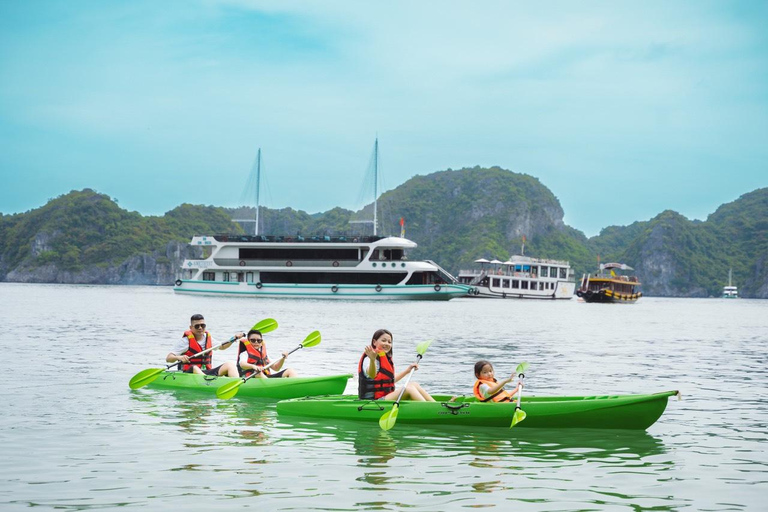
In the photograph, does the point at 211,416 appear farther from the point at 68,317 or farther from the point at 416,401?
the point at 68,317

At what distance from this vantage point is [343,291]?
66062mm

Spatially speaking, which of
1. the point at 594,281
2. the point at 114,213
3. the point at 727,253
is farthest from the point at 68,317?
the point at 727,253

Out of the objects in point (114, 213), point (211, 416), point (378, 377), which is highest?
point (114, 213)

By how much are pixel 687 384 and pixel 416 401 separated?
892 cm

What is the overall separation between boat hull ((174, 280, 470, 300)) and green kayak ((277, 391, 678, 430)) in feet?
177

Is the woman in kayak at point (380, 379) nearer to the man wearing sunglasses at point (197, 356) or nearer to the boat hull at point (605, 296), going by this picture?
the man wearing sunglasses at point (197, 356)

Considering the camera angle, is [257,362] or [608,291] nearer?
[257,362]

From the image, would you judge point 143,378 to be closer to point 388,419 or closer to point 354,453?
point 388,419

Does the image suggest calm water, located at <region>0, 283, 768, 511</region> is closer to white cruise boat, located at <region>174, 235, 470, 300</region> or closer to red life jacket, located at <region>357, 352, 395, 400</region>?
red life jacket, located at <region>357, 352, 395, 400</region>

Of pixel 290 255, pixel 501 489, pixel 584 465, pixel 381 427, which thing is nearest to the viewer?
pixel 501 489

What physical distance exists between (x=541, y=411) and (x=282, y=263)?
2263 inches

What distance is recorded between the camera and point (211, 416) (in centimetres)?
1270

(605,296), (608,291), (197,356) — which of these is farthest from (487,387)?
(605,296)

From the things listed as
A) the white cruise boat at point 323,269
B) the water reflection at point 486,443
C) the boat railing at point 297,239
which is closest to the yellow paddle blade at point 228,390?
the water reflection at point 486,443
